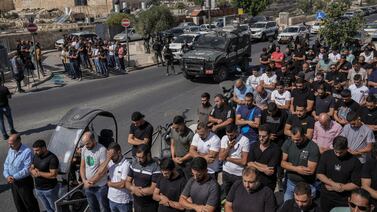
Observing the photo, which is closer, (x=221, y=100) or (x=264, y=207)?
(x=264, y=207)

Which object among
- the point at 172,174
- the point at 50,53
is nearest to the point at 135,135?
the point at 172,174

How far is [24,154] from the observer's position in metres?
7.27

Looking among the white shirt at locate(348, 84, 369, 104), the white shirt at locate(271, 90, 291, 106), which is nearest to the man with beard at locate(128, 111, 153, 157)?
the white shirt at locate(271, 90, 291, 106)

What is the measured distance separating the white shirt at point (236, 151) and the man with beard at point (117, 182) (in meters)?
1.57

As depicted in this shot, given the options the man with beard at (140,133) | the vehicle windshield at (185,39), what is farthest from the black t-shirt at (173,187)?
the vehicle windshield at (185,39)

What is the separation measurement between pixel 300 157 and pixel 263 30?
32.1m

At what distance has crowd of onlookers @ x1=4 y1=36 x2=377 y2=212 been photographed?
5277 mm

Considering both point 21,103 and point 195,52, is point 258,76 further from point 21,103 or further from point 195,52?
point 21,103

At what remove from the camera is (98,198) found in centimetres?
678

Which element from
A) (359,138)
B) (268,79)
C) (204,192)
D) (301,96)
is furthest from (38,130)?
(359,138)

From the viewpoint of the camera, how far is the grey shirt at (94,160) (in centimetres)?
668

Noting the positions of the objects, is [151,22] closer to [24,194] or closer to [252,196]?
[24,194]

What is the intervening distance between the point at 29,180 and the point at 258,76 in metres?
6.77

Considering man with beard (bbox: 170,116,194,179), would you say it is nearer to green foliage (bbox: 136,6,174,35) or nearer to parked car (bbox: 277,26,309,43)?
green foliage (bbox: 136,6,174,35)
